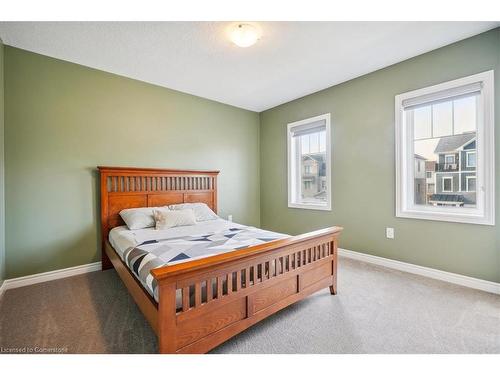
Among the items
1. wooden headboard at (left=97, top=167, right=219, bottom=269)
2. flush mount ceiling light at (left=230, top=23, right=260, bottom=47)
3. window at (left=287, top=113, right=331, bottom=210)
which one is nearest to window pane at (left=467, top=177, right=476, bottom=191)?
window at (left=287, top=113, right=331, bottom=210)

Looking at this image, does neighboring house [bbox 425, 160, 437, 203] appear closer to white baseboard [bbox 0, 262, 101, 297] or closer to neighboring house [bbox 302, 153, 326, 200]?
neighboring house [bbox 302, 153, 326, 200]

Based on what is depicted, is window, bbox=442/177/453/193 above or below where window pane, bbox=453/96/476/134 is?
below

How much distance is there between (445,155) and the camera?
250 cm

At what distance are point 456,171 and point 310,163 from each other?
6.11 feet

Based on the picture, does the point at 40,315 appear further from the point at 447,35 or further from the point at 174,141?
the point at 447,35

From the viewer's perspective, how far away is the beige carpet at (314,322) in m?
1.47

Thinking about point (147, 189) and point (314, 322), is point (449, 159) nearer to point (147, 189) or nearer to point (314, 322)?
point (314, 322)

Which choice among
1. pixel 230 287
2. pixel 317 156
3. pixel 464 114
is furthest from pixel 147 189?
pixel 464 114

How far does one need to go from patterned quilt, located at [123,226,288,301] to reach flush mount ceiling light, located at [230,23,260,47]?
1.80 meters

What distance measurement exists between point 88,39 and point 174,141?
1.50 m

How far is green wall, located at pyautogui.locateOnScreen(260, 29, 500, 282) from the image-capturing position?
2.21 meters

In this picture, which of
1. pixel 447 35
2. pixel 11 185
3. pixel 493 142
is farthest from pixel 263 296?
pixel 447 35

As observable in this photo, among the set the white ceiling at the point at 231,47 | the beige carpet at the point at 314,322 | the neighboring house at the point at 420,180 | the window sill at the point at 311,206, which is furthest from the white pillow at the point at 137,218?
the neighboring house at the point at 420,180

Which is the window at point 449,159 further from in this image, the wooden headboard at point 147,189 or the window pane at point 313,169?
the wooden headboard at point 147,189
